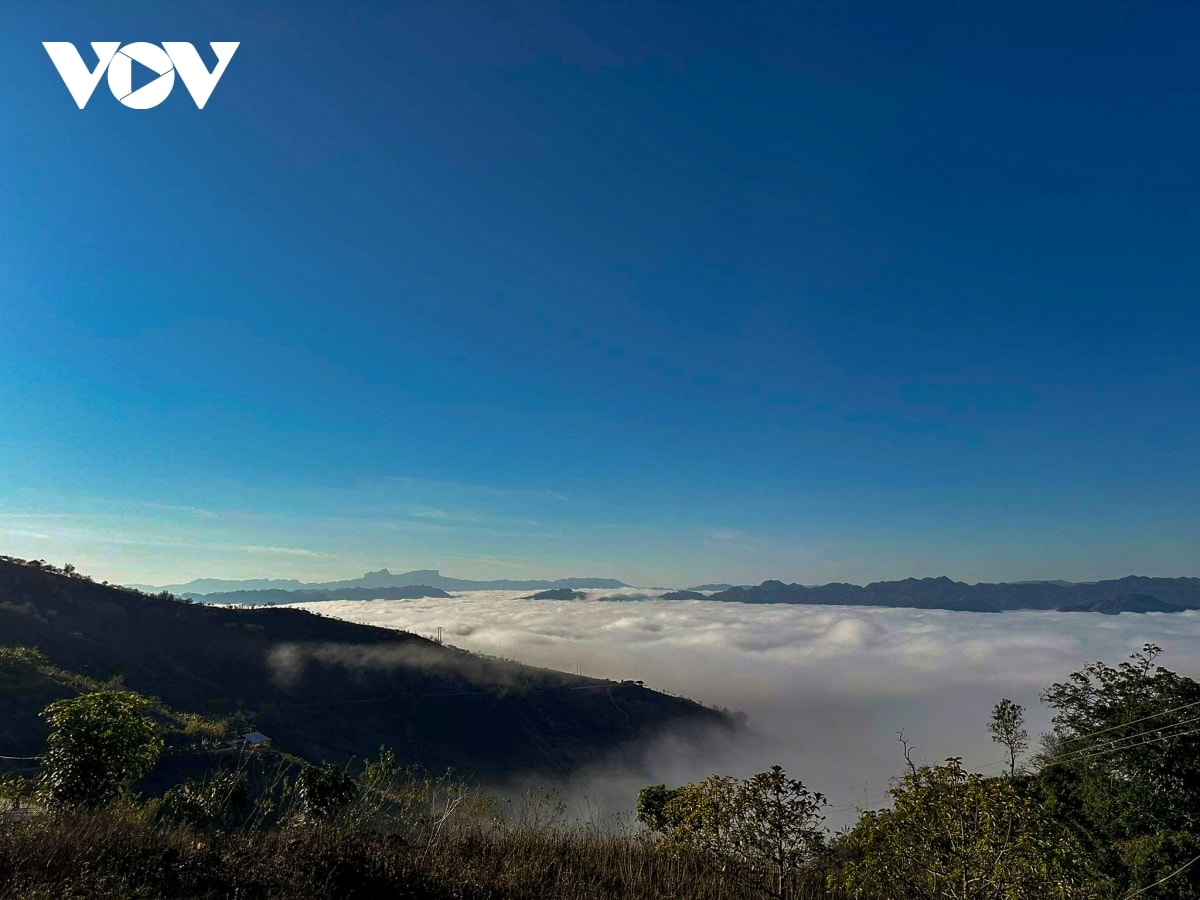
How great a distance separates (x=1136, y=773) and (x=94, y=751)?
46.9 m

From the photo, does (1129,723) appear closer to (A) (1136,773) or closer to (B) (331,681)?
(A) (1136,773)

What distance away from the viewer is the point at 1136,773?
31859 millimetres

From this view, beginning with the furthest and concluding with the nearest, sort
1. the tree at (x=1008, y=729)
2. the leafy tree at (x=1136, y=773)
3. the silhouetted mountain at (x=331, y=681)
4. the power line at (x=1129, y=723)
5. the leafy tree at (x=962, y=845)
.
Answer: the silhouetted mountain at (x=331, y=681) → the tree at (x=1008, y=729) → the power line at (x=1129, y=723) → the leafy tree at (x=1136, y=773) → the leafy tree at (x=962, y=845)

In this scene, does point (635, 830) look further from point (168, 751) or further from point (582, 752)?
point (582, 752)

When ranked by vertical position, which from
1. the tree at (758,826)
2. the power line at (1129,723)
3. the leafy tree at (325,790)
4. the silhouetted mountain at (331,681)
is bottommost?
the silhouetted mountain at (331,681)

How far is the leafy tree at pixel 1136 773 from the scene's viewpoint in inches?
1077

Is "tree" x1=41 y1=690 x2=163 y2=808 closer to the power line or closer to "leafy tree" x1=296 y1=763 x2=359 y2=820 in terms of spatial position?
"leafy tree" x1=296 y1=763 x2=359 y2=820

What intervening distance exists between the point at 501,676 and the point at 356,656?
38.4 m

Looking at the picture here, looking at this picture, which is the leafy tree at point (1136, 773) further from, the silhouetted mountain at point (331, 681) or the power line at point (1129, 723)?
the silhouetted mountain at point (331, 681)

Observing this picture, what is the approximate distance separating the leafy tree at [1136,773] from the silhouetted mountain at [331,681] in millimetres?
95469

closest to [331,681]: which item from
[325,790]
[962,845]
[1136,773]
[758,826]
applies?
[325,790]

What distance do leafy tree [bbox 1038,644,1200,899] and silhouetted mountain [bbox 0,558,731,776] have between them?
95.5 meters

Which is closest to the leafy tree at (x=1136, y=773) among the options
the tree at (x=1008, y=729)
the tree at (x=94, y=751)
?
the tree at (x=1008, y=729)

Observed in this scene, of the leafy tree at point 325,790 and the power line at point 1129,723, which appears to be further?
the power line at point 1129,723
